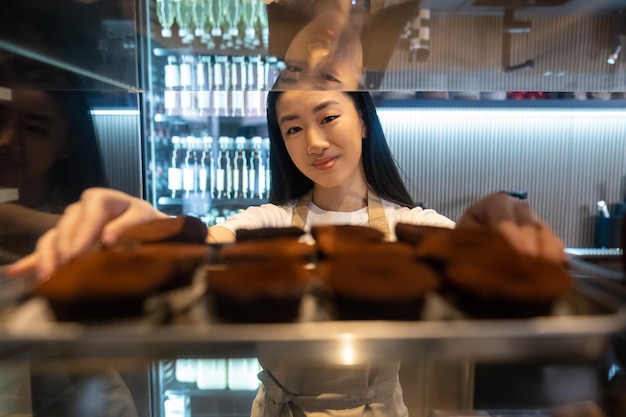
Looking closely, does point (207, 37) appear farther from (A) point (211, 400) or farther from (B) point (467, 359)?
(A) point (211, 400)

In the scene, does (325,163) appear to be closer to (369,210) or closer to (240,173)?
(369,210)

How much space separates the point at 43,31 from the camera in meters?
0.58

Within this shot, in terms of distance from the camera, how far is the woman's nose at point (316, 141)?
80 cm

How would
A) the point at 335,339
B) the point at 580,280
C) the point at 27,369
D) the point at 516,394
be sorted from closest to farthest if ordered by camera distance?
the point at 335,339, the point at 580,280, the point at 27,369, the point at 516,394

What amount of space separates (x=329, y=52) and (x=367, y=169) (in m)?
0.40

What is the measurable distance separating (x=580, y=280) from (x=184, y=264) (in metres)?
0.42

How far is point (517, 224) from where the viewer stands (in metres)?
0.51

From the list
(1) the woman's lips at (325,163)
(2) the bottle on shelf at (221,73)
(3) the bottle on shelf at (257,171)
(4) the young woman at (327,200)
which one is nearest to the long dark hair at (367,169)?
(4) the young woman at (327,200)

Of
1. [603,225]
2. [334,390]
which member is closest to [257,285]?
[334,390]

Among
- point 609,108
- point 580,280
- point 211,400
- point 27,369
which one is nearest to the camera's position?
point 580,280

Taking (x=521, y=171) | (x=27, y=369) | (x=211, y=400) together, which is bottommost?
(x=211, y=400)

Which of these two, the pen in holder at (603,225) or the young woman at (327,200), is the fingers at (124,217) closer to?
the young woman at (327,200)

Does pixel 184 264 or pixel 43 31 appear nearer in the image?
pixel 184 264

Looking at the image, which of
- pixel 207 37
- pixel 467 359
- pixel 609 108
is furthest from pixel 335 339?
pixel 609 108
